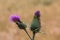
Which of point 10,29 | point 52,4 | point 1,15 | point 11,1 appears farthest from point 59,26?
point 11,1

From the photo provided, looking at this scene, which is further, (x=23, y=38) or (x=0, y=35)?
(x=0, y=35)

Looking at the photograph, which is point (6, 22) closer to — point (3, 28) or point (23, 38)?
point (3, 28)

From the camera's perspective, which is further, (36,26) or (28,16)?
(28,16)

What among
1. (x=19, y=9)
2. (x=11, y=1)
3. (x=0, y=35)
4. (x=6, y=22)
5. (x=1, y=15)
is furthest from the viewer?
(x=11, y=1)

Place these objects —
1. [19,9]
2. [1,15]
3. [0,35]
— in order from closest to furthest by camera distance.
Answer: [0,35] < [1,15] < [19,9]

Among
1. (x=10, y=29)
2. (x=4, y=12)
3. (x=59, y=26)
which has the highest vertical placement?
(x=4, y=12)

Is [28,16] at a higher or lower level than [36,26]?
higher

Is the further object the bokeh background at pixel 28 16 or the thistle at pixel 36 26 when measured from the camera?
the bokeh background at pixel 28 16

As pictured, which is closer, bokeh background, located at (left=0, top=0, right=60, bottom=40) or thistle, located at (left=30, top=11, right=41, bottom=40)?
thistle, located at (left=30, top=11, right=41, bottom=40)
